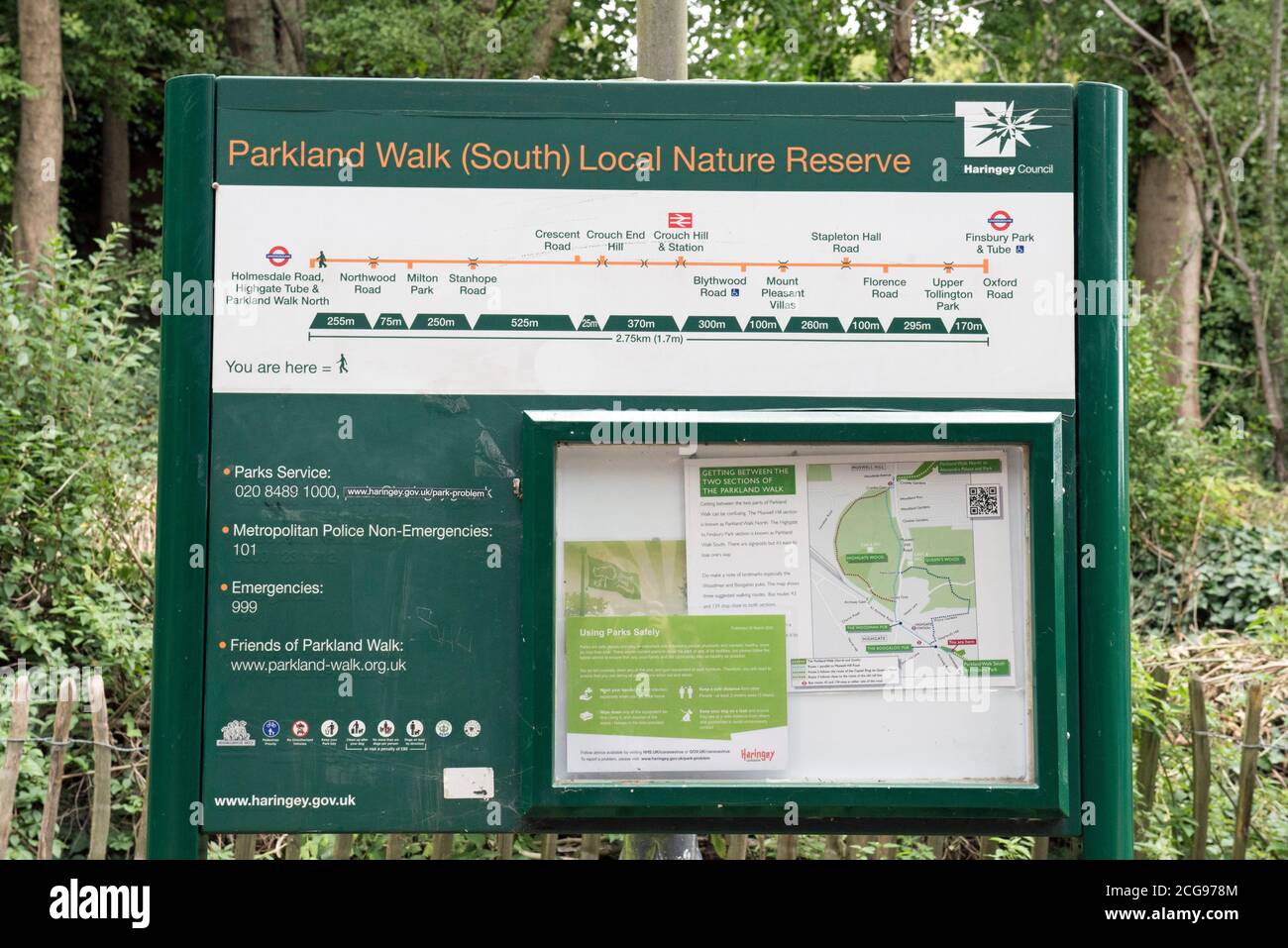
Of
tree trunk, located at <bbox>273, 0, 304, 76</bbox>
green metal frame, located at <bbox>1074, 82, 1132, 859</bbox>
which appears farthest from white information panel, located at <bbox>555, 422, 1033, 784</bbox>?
tree trunk, located at <bbox>273, 0, 304, 76</bbox>

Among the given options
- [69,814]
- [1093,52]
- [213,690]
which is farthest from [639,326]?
[1093,52]

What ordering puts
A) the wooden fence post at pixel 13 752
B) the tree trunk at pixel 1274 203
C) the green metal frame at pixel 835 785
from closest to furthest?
1. the green metal frame at pixel 835 785
2. the wooden fence post at pixel 13 752
3. the tree trunk at pixel 1274 203

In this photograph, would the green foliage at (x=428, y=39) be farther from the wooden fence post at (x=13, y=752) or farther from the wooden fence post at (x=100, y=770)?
the wooden fence post at (x=13, y=752)

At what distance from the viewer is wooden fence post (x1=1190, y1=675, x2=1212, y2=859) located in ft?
13.4

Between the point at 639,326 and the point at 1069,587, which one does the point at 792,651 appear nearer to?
the point at 1069,587

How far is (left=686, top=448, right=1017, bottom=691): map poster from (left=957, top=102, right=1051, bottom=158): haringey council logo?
0.62 m

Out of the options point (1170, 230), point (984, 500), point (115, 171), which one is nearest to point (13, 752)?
point (984, 500)

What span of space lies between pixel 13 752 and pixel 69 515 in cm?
230

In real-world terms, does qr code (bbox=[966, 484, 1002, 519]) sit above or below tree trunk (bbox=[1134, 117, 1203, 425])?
below

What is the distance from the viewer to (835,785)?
2412 mm

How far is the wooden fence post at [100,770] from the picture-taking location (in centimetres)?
377

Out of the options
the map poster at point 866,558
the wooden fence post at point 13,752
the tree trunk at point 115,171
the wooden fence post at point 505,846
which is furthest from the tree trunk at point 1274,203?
the tree trunk at point 115,171

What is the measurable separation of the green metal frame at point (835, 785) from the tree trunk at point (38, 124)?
34.5ft

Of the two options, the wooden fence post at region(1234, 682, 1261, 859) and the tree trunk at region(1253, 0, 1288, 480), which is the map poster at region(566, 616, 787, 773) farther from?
the tree trunk at region(1253, 0, 1288, 480)
